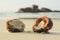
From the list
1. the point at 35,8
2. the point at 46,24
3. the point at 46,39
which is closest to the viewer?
the point at 46,39

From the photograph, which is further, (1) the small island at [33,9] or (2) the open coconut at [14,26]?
(1) the small island at [33,9]

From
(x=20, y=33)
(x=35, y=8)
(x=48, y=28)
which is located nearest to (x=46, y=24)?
(x=48, y=28)

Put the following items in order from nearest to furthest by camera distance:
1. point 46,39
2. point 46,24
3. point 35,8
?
point 46,39 < point 46,24 < point 35,8

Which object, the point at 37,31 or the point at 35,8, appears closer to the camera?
the point at 37,31

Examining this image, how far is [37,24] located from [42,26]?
16 centimetres

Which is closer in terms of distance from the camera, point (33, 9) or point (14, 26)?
point (14, 26)

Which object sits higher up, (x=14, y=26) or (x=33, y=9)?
(x=33, y=9)

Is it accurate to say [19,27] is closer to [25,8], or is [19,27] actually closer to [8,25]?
[8,25]

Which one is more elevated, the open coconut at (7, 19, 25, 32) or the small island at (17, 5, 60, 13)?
the small island at (17, 5, 60, 13)

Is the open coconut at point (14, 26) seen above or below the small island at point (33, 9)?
below

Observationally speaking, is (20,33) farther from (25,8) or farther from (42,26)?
(25,8)

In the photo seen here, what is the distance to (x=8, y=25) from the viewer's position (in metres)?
4.32

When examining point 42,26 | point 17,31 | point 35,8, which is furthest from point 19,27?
point 35,8

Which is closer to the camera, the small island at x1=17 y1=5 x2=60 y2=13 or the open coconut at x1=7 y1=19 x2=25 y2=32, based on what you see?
the open coconut at x1=7 y1=19 x2=25 y2=32
